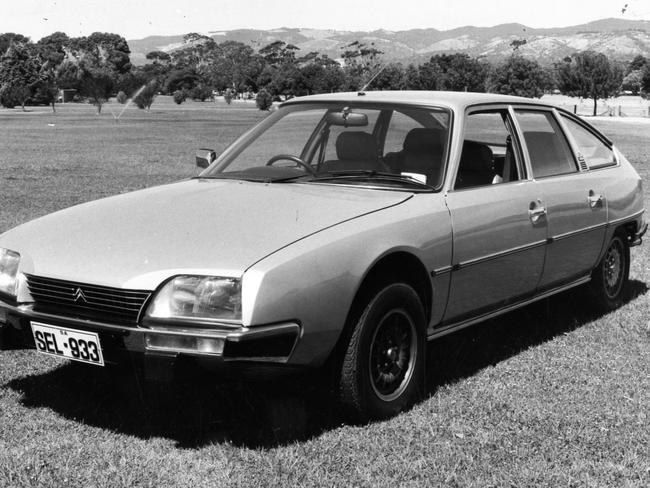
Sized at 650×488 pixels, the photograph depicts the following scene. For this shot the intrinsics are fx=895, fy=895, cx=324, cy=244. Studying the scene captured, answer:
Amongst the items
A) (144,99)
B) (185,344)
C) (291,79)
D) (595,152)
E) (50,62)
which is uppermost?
(595,152)

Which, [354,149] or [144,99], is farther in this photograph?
[144,99]

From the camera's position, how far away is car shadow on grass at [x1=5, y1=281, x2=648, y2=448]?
4.10 meters

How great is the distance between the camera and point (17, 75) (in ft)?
316

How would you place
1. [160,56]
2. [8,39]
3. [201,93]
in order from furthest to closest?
1. [160,56]
2. [8,39]
3. [201,93]

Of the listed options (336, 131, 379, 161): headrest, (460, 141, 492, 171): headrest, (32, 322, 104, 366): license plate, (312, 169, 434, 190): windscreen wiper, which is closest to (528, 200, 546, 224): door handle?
(460, 141, 492, 171): headrest

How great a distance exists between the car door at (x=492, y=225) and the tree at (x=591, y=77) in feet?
323

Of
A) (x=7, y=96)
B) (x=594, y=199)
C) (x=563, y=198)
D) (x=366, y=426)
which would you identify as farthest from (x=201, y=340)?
(x=7, y=96)

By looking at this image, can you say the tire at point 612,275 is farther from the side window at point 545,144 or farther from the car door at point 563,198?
the side window at point 545,144

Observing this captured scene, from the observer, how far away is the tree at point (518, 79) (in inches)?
4065

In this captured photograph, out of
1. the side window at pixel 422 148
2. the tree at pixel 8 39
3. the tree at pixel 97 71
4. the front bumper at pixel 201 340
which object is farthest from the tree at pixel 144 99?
the tree at pixel 8 39

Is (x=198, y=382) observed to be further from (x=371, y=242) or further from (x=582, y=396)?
(x=582, y=396)

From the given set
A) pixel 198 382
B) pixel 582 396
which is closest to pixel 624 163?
pixel 582 396

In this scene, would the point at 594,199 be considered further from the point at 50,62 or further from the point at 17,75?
the point at 50,62

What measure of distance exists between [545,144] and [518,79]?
337 feet
